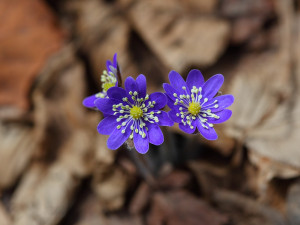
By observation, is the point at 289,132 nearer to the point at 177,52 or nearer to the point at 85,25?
the point at 177,52

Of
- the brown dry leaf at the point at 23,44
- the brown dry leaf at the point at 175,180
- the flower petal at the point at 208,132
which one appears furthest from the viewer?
the brown dry leaf at the point at 23,44

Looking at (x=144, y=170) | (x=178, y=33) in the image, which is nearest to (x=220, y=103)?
(x=144, y=170)

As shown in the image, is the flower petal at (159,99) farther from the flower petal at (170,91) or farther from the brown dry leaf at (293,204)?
the brown dry leaf at (293,204)

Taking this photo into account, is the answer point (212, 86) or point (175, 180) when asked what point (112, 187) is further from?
point (212, 86)

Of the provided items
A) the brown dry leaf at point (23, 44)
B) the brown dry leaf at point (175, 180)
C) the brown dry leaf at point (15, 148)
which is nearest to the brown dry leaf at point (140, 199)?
the brown dry leaf at point (175, 180)

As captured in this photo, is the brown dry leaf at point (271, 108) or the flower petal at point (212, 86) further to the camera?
the brown dry leaf at point (271, 108)

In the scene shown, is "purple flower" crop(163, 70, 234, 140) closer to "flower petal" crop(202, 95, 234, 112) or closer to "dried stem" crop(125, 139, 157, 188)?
"flower petal" crop(202, 95, 234, 112)

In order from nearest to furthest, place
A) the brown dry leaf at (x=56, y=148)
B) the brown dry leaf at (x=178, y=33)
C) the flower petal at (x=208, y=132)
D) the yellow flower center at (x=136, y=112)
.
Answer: the flower petal at (x=208, y=132) < the yellow flower center at (x=136, y=112) < the brown dry leaf at (x=56, y=148) < the brown dry leaf at (x=178, y=33)
